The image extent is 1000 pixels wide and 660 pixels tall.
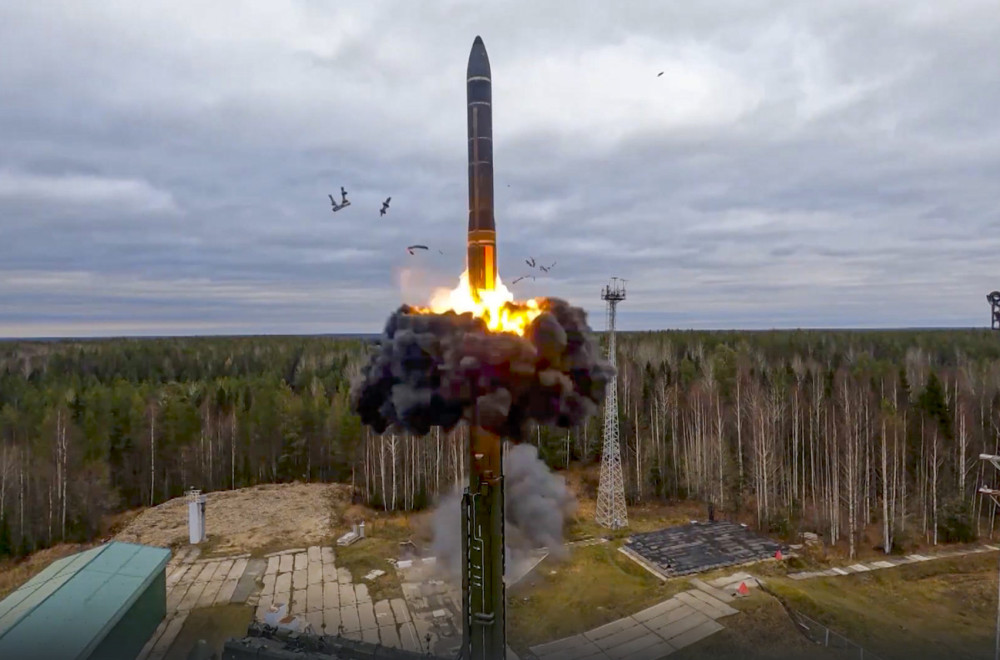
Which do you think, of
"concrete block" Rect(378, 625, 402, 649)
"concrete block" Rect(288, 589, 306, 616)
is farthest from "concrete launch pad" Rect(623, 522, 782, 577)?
"concrete block" Rect(288, 589, 306, 616)

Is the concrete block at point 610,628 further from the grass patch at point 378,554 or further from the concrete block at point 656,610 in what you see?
the grass patch at point 378,554

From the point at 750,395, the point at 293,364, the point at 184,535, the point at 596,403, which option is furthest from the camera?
the point at 293,364

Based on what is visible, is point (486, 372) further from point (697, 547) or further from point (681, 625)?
point (697, 547)

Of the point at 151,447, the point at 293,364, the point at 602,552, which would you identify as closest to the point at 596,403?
the point at 602,552

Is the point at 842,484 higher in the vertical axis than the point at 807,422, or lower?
lower

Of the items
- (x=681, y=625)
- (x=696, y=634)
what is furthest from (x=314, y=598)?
(x=696, y=634)

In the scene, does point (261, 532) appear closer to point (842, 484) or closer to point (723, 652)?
point (723, 652)
